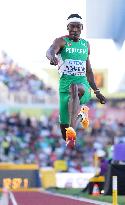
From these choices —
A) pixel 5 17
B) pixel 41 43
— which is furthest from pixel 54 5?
pixel 5 17

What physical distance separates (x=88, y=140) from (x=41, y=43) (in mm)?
11325

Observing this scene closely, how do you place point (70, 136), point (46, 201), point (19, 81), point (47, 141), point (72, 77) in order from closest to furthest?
point (70, 136), point (72, 77), point (46, 201), point (47, 141), point (19, 81)

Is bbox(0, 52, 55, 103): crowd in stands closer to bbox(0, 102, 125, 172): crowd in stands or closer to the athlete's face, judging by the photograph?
bbox(0, 102, 125, 172): crowd in stands

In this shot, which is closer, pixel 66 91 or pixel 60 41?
pixel 60 41

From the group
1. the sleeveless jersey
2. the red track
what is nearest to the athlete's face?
the sleeveless jersey

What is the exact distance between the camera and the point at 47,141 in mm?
30312

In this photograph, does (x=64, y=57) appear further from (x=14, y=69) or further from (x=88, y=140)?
(x=14, y=69)

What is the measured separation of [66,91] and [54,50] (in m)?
0.66

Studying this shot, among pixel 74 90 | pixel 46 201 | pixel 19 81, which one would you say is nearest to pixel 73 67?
pixel 74 90

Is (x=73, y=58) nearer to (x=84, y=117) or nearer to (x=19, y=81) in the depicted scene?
(x=84, y=117)

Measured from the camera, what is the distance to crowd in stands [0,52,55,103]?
3219 cm

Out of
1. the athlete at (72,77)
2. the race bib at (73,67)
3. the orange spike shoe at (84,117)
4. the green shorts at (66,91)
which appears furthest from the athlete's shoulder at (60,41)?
the orange spike shoe at (84,117)

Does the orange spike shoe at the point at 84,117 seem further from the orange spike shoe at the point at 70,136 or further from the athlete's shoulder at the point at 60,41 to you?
the athlete's shoulder at the point at 60,41

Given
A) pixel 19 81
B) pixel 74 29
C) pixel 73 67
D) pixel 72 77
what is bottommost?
pixel 72 77
